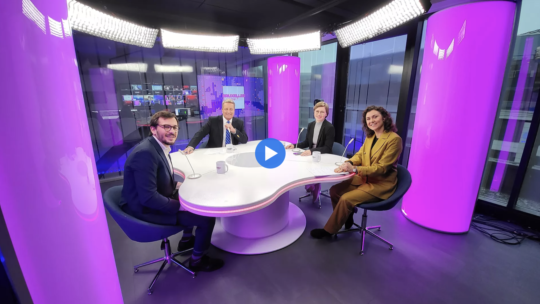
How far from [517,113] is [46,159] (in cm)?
455

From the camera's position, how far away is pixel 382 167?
7.64 ft

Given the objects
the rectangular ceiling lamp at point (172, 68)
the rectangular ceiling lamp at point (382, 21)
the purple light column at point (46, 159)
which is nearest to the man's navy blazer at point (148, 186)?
the purple light column at point (46, 159)

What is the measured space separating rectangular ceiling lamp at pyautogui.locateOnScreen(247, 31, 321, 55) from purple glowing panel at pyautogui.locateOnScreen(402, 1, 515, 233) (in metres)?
1.28

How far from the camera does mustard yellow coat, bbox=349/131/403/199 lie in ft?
7.63

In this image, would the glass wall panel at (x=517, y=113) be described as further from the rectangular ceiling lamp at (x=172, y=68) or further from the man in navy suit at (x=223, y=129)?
the rectangular ceiling lamp at (x=172, y=68)

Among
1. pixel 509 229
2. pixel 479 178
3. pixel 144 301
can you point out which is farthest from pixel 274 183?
pixel 509 229

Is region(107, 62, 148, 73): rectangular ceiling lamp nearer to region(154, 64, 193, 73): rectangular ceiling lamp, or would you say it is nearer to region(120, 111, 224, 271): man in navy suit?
region(154, 64, 193, 73): rectangular ceiling lamp

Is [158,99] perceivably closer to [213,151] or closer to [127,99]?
[127,99]

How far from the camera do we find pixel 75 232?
706mm

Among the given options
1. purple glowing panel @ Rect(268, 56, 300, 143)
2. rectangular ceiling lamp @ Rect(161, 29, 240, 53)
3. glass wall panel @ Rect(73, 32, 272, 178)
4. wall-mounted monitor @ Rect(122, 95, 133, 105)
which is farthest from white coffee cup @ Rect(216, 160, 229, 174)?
wall-mounted monitor @ Rect(122, 95, 133, 105)

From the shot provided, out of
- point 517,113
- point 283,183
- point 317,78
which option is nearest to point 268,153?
point 283,183

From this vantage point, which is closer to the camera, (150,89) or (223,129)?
(223,129)

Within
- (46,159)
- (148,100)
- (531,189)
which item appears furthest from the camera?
(148,100)

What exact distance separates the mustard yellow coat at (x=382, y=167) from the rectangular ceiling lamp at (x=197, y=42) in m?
2.13
